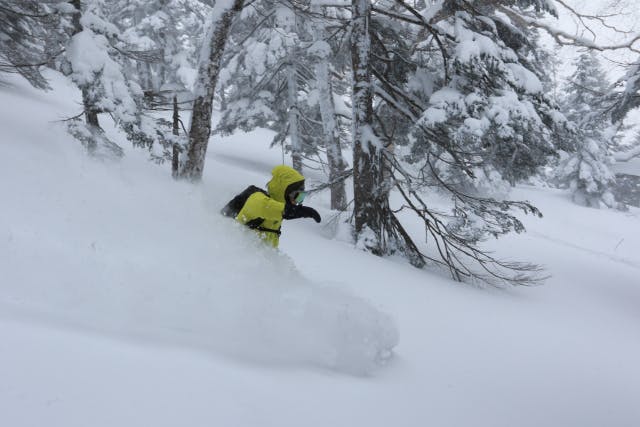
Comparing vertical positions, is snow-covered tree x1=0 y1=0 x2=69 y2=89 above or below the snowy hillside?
above

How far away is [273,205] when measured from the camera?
13.9ft

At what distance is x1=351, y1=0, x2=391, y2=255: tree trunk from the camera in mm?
7805

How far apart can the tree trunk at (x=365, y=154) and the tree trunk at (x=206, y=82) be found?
219 cm

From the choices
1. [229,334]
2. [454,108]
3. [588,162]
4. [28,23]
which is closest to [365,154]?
[454,108]

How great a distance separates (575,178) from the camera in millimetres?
31359

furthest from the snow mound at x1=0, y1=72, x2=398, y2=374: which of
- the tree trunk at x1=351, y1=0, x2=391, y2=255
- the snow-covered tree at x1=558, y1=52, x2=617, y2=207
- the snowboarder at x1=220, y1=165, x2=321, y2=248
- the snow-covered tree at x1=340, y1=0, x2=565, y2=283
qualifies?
the snow-covered tree at x1=558, y1=52, x2=617, y2=207

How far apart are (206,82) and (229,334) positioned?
206 inches

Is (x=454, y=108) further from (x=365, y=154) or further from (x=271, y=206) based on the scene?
(x=271, y=206)

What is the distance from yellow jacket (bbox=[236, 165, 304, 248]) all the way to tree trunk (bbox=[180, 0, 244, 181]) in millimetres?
3640

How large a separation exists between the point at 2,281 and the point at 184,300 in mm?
1246

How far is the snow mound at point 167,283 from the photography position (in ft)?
10.0

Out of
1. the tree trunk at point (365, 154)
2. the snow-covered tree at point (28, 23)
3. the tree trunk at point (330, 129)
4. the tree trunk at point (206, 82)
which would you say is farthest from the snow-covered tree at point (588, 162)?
the snow-covered tree at point (28, 23)

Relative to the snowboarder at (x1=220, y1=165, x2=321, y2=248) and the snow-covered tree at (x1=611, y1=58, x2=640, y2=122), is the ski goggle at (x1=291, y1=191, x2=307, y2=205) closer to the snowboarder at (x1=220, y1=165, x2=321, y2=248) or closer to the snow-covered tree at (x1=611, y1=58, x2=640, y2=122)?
the snowboarder at (x1=220, y1=165, x2=321, y2=248)

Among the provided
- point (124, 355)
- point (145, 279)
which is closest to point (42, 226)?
point (145, 279)
